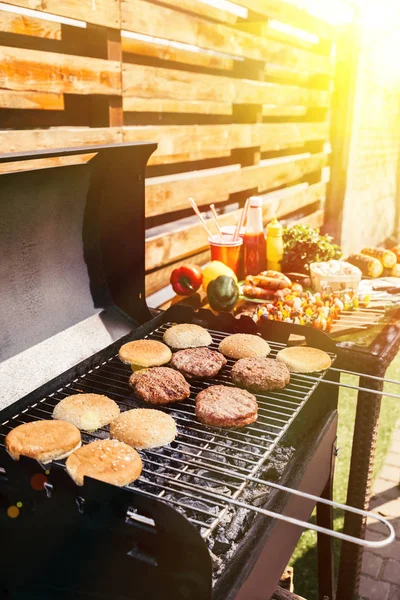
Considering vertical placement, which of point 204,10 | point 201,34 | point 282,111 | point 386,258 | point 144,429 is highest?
point 204,10

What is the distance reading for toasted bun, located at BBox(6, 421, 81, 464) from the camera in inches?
70.6

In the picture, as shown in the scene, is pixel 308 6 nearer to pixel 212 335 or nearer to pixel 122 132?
pixel 122 132

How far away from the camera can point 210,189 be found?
15.9 ft

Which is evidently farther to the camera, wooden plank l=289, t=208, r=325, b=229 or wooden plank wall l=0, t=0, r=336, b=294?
wooden plank l=289, t=208, r=325, b=229

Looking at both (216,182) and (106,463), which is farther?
(216,182)

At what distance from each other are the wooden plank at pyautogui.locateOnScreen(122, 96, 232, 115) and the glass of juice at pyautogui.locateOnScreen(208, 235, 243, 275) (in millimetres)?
1050

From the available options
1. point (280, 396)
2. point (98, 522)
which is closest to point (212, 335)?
point (280, 396)

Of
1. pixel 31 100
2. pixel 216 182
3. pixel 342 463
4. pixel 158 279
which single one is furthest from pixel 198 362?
pixel 342 463

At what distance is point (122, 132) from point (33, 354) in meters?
1.78

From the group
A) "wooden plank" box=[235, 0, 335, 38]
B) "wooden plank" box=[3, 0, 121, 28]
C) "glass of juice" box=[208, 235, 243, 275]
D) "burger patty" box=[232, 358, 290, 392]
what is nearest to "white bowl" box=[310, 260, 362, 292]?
"glass of juice" box=[208, 235, 243, 275]

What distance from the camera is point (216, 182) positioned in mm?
4914

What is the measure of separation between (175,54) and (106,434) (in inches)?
125

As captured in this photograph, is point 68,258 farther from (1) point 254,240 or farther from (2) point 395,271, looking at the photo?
(2) point 395,271

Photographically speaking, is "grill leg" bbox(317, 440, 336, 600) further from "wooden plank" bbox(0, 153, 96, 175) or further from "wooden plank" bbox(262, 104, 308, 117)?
"wooden plank" bbox(262, 104, 308, 117)
